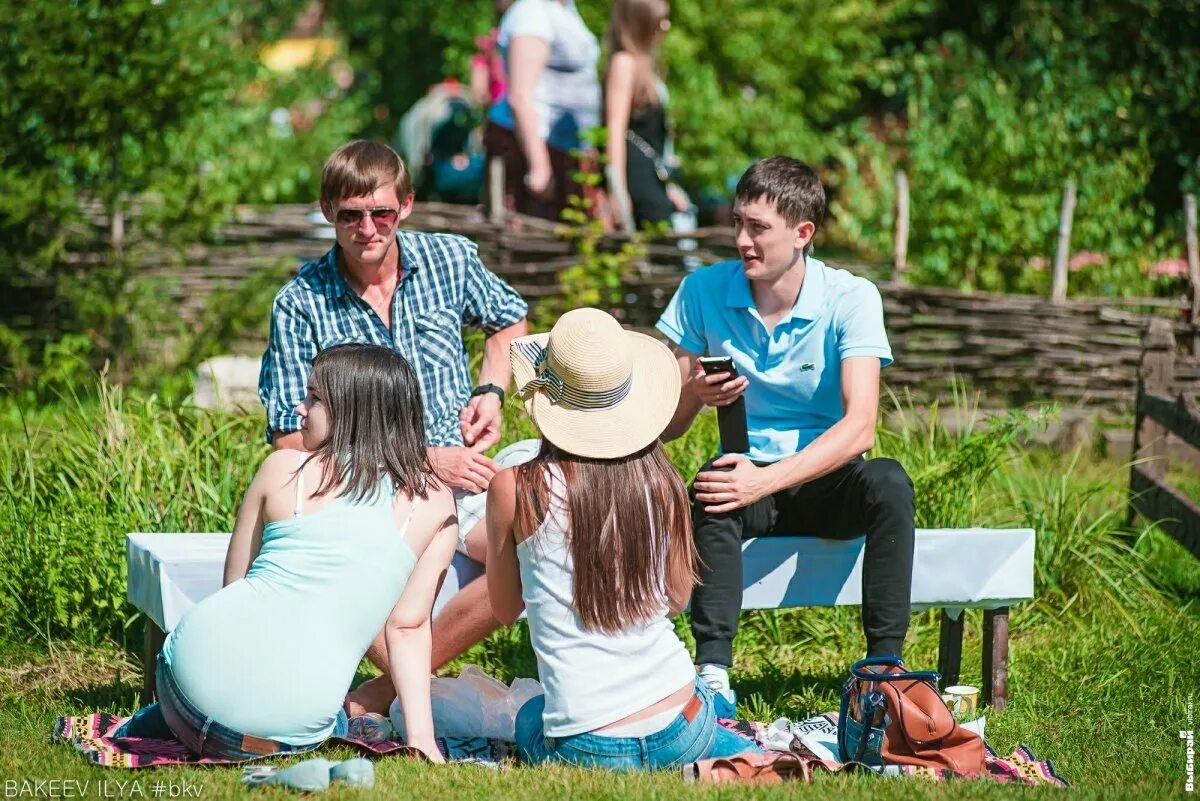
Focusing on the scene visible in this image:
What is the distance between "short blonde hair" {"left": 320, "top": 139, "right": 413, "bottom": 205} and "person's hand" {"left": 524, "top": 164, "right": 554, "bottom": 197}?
3.01m

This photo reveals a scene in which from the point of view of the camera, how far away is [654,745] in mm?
3230

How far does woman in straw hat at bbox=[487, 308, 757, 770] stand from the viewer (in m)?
3.18

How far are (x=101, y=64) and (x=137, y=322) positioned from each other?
1246 millimetres

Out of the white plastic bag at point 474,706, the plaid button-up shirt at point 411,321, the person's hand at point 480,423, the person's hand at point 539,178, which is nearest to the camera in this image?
the white plastic bag at point 474,706

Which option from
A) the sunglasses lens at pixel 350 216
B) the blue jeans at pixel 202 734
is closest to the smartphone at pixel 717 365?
the sunglasses lens at pixel 350 216

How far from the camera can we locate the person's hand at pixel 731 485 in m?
3.78

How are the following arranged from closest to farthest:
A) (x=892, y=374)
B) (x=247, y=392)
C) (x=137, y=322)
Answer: (x=247, y=392)
(x=137, y=322)
(x=892, y=374)

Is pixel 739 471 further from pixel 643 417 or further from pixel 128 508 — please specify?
pixel 128 508

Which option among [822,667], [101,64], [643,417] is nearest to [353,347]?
[643,417]

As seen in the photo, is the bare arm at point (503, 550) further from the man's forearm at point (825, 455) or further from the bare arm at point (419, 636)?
the man's forearm at point (825, 455)

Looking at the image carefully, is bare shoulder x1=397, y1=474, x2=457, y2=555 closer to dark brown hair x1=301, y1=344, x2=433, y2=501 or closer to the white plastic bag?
dark brown hair x1=301, y1=344, x2=433, y2=501

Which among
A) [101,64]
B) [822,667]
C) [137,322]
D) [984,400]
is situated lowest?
[822,667]

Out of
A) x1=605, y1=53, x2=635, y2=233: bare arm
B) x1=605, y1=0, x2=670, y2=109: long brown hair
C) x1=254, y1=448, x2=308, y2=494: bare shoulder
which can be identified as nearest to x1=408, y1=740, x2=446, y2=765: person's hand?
x1=254, y1=448, x2=308, y2=494: bare shoulder

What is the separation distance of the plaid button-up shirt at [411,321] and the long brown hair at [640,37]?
2.74 metres
